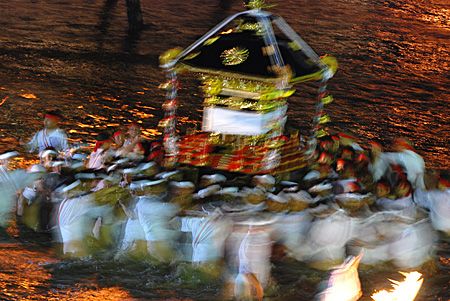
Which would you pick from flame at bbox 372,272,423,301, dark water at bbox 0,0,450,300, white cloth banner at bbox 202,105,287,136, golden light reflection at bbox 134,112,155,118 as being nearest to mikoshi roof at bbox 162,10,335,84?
white cloth banner at bbox 202,105,287,136

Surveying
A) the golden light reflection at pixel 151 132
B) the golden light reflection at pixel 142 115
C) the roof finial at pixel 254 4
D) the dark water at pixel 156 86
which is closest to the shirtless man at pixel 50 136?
the dark water at pixel 156 86

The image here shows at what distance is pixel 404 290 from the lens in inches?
196

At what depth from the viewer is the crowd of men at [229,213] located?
4543 mm

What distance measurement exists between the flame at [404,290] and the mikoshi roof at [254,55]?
2.31m

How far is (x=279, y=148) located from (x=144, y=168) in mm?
1649

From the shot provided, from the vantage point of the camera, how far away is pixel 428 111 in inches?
384

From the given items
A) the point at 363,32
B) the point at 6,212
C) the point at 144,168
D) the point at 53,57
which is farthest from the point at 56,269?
the point at 363,32

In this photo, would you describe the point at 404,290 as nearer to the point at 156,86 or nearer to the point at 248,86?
the point at 248,86

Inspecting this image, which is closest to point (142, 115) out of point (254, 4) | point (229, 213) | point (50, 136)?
point (50, 136)

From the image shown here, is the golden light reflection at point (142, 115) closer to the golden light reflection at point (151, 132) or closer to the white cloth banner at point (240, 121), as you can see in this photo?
the golden light reflection at point (151, 132)

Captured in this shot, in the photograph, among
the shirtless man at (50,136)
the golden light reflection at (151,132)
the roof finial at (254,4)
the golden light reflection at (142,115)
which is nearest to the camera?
the roof finial at (254,4)

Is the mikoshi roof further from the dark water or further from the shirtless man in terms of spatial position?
the dark water

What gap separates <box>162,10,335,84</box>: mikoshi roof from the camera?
505cm

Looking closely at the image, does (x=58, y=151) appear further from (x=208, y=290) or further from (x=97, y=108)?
(x=97, y=108)
